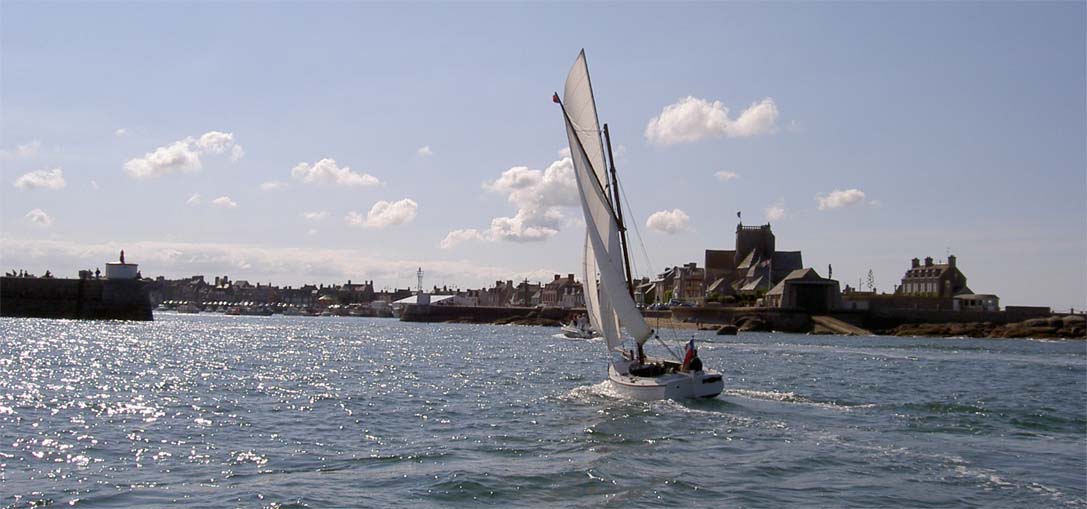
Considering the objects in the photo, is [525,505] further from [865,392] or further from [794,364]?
[794,364]

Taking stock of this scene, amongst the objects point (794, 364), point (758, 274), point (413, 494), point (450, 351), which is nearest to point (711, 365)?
point (794, 364)

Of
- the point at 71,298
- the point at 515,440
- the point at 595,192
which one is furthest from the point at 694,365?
the point at 71,298

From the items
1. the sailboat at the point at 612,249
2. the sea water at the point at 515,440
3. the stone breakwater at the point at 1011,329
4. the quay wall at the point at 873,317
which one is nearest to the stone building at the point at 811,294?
the quay wall at the point at 873,317

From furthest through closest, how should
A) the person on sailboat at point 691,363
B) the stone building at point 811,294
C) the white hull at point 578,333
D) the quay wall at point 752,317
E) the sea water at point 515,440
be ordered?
the stone building at point 811,294
the quay wall at point 752,317
the white hull at point 578,333
the person on sailboat at point 691,363
the sea water at point 515,440

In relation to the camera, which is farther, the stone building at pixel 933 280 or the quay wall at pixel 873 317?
the stone building at pixel 933 280

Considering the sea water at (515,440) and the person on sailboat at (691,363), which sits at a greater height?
the person on sailboat at (691,363)

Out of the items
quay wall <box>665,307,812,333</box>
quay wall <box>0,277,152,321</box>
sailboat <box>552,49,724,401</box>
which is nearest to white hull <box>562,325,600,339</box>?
quay wall <box>665,307,812,333</box>

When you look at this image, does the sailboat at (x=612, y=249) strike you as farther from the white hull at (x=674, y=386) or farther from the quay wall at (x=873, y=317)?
the quay wall at (x=873, y=317)

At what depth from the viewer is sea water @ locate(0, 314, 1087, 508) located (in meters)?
20.8

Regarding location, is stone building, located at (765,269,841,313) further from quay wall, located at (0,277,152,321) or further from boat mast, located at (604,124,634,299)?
boat mast, located at (604,124,634,299)

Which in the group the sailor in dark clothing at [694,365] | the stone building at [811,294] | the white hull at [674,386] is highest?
the stone building at [811,294]

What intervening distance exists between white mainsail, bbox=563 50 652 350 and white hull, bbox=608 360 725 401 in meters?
2.20

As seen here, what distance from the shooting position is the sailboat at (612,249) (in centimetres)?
3719

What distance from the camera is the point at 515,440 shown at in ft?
91.4
